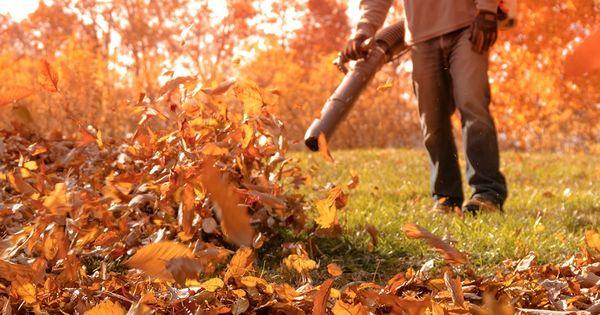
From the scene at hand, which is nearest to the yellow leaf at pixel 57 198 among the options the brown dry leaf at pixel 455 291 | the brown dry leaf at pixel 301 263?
the brown dry leaf at pixel 301 263

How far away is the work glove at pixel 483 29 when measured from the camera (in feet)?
12.3

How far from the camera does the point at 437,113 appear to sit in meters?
4.15

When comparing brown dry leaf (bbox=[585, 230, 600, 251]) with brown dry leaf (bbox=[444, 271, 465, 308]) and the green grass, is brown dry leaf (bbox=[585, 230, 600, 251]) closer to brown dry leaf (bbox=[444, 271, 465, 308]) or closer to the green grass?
the green grass

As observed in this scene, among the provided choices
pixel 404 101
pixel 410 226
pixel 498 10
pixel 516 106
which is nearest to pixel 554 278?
pixel 410 226

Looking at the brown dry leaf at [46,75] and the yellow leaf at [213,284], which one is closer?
the yellow leaf at [213,284]

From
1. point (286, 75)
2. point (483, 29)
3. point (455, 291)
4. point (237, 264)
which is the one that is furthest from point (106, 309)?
point (286, 75)

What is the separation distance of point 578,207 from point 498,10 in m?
1.30

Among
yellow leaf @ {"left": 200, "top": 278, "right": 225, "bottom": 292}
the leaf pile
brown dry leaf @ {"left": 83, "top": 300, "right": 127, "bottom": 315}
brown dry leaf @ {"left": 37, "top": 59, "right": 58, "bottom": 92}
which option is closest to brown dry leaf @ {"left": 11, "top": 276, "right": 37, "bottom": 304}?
the leaf pile

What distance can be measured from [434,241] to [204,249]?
0.64 m

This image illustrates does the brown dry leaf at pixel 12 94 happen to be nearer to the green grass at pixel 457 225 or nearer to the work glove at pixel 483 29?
the green grass at pixel 457 225

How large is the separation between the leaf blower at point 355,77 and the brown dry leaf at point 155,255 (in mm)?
2114

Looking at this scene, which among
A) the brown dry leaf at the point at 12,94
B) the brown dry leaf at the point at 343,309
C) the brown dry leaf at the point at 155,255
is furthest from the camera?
the brown dry leaf at the point at 343,309

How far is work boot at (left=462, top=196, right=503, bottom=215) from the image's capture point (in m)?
3.81

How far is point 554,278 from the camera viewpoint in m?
2.12
